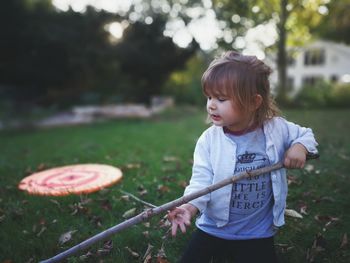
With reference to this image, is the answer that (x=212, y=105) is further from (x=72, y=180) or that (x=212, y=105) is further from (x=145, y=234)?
(x=72, y=180)

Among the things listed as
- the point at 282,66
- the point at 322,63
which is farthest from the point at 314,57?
the point at 282,66

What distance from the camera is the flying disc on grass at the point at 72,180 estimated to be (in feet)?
12.4

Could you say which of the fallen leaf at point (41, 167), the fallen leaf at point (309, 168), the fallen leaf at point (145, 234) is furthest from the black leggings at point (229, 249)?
the fallen leaf at point (41, 167)

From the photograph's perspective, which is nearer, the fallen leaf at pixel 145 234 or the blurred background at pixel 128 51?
the fallen leaf at pixel 145 234

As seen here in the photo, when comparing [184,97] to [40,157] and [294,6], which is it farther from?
[40,157]

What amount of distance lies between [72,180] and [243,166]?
8.48 feet

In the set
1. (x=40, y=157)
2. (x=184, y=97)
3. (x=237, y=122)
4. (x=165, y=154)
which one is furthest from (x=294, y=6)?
(x=237, y=122)

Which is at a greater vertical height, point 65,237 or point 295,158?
point 295,158

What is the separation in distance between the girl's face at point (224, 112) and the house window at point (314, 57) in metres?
39.1

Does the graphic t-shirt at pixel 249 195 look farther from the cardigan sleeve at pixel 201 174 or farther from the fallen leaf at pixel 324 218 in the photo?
the fallen leaf at pixel 324 218

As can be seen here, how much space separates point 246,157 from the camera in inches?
86.2

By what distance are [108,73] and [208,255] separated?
20.3 metres

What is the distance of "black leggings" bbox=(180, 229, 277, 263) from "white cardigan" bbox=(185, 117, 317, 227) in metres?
0.13

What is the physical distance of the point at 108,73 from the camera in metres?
21.6
